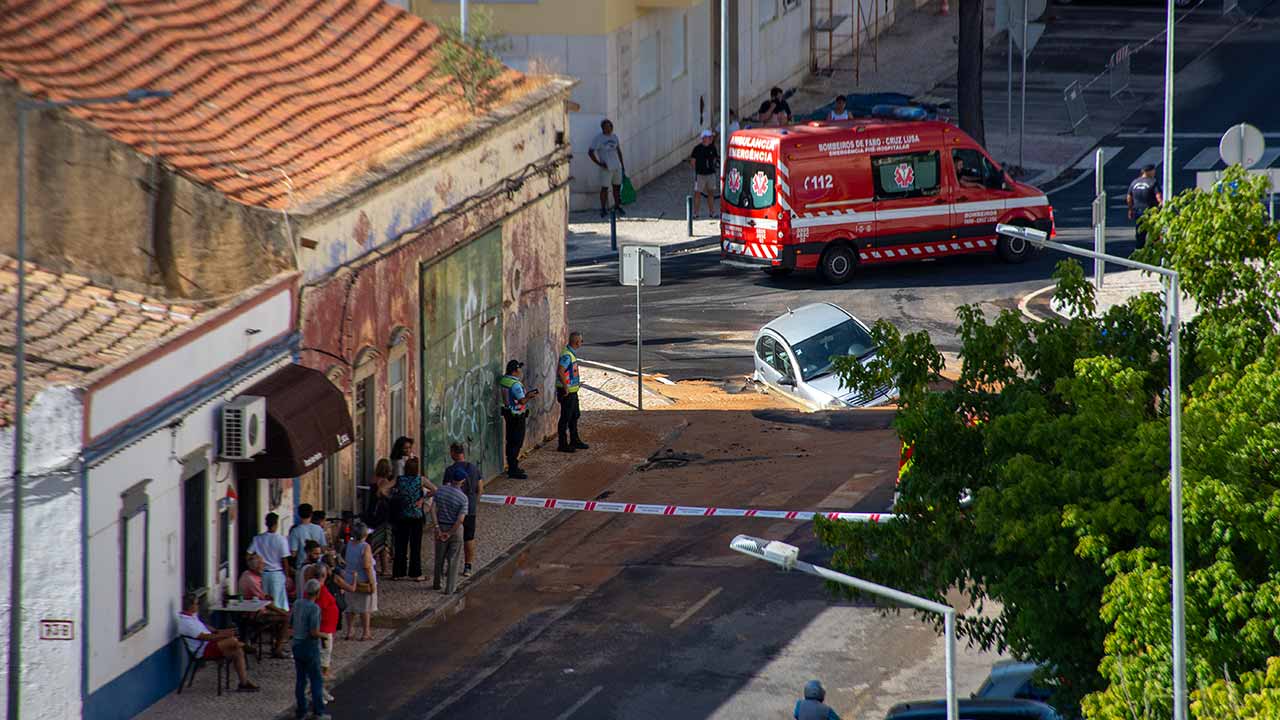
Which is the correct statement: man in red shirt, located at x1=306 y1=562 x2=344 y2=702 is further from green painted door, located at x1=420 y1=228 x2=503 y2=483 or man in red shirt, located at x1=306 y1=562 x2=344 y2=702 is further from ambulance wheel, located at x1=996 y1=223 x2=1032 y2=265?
ambulance wheel, located at x1=996 y1=223 x2=1032 y2=265

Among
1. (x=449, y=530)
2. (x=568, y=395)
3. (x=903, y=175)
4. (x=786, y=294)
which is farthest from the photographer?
(x=903, y=175)

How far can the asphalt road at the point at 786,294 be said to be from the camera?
120 feet

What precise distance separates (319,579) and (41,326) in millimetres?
3658

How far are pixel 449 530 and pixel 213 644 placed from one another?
3.76m

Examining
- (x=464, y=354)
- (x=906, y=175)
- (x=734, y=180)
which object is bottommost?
(x=464, y=354)

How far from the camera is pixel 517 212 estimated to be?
97.6 feet

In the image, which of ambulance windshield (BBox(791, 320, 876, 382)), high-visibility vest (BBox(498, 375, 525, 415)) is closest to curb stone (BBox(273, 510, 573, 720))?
high-visibility vest (BBox(498, 375, 525, 415))

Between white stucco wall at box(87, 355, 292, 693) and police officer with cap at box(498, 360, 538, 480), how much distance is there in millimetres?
6556

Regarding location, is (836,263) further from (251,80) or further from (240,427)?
(240,427)

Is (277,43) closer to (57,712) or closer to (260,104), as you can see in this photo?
(260,104)

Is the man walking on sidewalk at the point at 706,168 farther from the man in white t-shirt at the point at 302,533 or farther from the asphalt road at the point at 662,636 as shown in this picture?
the man in white t-shirt at the point at 302,533

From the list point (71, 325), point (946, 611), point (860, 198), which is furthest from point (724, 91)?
point (946, 611)

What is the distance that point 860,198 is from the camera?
39.9 meters

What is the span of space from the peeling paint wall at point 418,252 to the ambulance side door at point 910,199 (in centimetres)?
964
